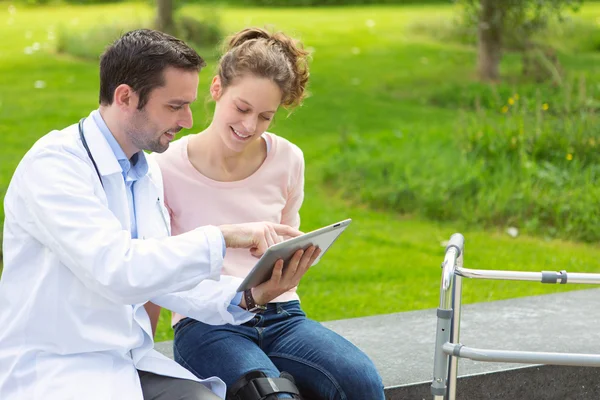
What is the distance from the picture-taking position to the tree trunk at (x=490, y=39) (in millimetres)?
11117

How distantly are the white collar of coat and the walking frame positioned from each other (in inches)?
37.6

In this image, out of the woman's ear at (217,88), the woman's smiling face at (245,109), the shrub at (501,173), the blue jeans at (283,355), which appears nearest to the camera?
the blue jeans at (283,355)

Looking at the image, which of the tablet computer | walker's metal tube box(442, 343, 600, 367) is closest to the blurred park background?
the tablet computer

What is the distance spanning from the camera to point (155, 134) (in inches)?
106

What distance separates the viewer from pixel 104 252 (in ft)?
8.00

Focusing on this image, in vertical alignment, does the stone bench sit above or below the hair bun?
below

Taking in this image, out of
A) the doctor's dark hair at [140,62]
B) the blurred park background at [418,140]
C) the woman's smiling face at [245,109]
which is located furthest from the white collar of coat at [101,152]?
the blurred park background at [418,140]

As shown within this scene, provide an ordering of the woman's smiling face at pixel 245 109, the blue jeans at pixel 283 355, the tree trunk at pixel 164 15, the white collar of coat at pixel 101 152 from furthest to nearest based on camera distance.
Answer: the tree trunk at pixel 164 15 → the woman's smiling face at pixel 245 109 → the blue jeans at pixel 283 355 → the white collar of coat at pixel 101 152

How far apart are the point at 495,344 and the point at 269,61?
144cm

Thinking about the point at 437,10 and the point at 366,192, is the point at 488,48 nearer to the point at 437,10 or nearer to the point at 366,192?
the point at 366,192

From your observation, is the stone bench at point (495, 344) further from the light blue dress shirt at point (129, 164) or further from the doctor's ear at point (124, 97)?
the doctor's ear at point (124, 97)

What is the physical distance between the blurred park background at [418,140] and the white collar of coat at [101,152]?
3.93 feet

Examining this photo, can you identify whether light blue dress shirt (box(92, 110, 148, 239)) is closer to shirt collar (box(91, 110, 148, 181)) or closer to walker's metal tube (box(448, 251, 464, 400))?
shirt collar (box(91, 110, 148, 181))

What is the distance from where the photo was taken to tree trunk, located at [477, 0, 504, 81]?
36.5 ft
